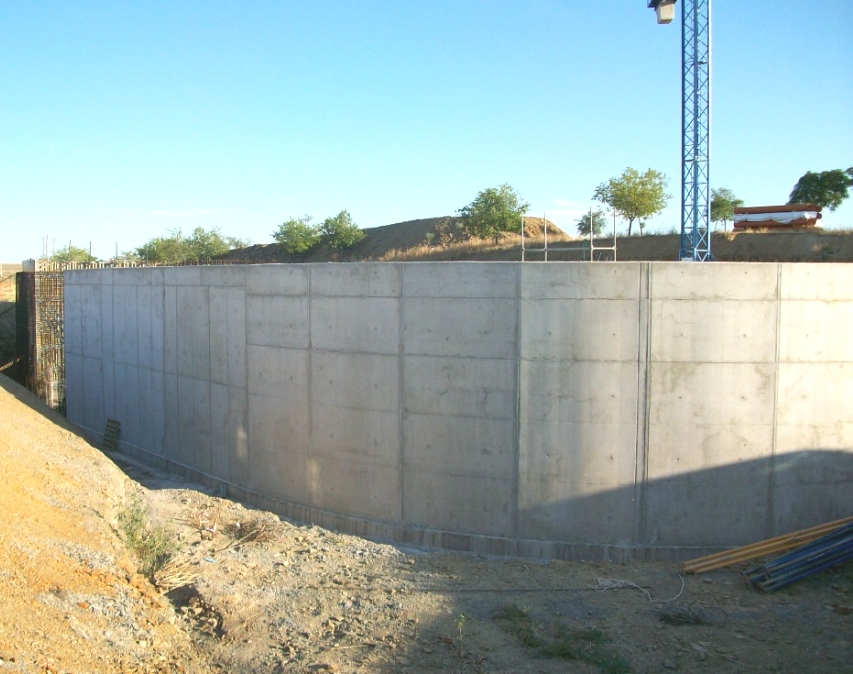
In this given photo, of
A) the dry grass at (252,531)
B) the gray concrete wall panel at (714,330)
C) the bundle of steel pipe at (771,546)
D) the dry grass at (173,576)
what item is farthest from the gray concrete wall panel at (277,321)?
the bundle of steel pipe at (771,546)

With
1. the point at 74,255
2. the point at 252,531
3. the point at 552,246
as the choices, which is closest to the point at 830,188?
the point at 552,246

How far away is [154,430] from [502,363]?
10.4m

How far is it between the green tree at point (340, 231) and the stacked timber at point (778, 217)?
25.8 m

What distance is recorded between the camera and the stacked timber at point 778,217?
2466 centimetres

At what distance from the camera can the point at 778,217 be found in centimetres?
2530

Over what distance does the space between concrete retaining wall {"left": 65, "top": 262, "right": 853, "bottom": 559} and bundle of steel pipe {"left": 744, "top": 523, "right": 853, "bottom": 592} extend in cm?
100

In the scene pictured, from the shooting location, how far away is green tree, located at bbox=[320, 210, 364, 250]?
4625cm

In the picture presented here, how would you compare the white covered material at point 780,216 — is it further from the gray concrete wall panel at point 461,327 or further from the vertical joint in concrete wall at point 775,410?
the gray concrete wall panel at point 461,327

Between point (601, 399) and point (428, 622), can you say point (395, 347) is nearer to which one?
point (601, 399)

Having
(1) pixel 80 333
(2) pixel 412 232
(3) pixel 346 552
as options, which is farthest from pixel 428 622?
(2) pixel 412 232

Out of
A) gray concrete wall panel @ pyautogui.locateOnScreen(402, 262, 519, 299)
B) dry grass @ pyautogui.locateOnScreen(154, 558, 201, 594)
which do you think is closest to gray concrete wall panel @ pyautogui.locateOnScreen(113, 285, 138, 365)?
dry grass @ pyautogui.locateOnScreen(154, 558, 201, 594)

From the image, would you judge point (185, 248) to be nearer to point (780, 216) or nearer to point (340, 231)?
point (340, 231)

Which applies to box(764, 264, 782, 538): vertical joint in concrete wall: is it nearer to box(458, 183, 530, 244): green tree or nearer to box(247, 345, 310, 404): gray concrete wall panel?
box(247, 345, 310, 404): gray concrete wall panel

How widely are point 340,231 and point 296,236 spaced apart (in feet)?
9.72
